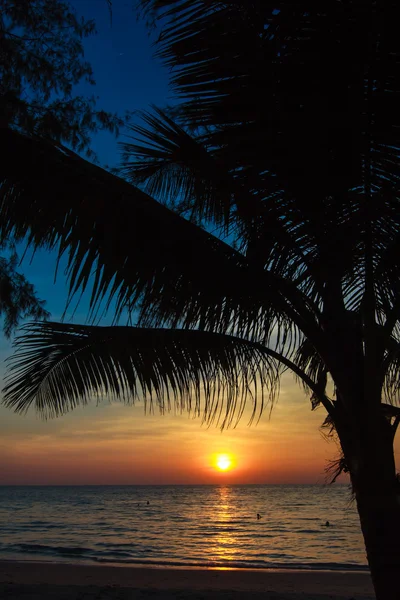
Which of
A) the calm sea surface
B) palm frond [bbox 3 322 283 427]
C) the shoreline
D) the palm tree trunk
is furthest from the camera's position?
the calm sea surface

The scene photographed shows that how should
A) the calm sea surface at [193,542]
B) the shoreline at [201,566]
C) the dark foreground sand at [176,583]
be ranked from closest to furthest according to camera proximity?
1. the dark foreground sand at [176,583]
2. the shoreline at [201,566]
3. the calm sea surface at [193,542]

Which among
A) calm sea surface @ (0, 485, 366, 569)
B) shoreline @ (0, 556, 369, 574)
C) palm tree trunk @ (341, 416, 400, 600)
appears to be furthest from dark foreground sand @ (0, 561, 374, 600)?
palm tree trunk @ (341, 416, 400, 600)

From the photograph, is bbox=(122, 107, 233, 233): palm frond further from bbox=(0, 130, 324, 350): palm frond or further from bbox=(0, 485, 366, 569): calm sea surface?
bbox=(0, 485, 366, 569): calm sea surface

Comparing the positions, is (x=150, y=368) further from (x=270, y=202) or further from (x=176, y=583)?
(x=176, y=583)

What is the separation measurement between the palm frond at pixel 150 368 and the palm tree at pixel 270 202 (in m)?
0.41

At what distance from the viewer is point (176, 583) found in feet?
42.2

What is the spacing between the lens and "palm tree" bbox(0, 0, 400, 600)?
9.49 ft

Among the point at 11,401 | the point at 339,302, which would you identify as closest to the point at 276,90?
the point at 339,302

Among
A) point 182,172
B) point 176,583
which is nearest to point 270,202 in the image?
point 182,172

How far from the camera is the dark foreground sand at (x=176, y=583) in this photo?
9.23m

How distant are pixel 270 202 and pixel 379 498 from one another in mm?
1917

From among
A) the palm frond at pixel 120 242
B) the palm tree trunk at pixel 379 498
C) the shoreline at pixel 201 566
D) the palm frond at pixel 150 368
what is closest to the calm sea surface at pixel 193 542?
the shoreline at pixel 201 566

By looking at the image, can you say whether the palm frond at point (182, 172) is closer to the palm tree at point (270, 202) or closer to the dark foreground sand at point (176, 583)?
the palm tree at point (270, 202)

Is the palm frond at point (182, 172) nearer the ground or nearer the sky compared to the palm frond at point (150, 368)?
nearer the sky
